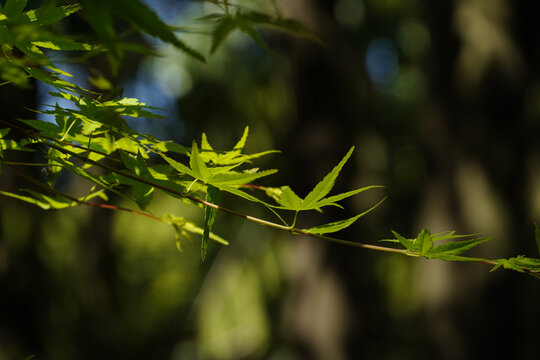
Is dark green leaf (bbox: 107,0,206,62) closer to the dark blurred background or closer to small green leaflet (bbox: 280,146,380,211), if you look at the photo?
small green leaflet (bbox: 280,146,380,211)

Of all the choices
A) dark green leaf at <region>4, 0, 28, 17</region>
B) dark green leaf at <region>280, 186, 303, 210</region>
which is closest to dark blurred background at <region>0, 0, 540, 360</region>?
dark green leaf at <region>4, 0, 28, 17</region>

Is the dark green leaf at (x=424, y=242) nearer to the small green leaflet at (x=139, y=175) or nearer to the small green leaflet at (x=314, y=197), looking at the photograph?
the small green leaflet at (x=314, y=197)

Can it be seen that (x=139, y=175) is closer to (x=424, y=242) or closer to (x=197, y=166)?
(x=197, y=166)

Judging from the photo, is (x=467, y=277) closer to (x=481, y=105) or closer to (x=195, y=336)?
(x=481, y=105)

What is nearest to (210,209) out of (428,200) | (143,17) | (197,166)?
(197,166)

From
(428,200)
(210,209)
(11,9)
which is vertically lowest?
(428,200)

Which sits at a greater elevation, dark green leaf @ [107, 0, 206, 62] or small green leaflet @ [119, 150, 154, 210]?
dark green leaf @ [107, 0, 206, 62]

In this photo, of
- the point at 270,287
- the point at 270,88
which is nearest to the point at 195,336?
the point at 270,287

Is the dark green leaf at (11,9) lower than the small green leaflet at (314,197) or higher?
higher

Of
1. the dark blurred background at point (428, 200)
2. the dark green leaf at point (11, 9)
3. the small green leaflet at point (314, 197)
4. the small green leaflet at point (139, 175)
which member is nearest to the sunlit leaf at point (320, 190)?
the small green leaflet at point (314, 197)

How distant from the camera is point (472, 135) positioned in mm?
1451

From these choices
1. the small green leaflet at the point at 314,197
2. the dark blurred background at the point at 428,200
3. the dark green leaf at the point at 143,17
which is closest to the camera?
the dark green leaf at the point at 143,17

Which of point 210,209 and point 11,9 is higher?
point 11,9

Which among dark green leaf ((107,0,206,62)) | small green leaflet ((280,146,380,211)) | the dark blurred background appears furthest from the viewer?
the dark blurred background
